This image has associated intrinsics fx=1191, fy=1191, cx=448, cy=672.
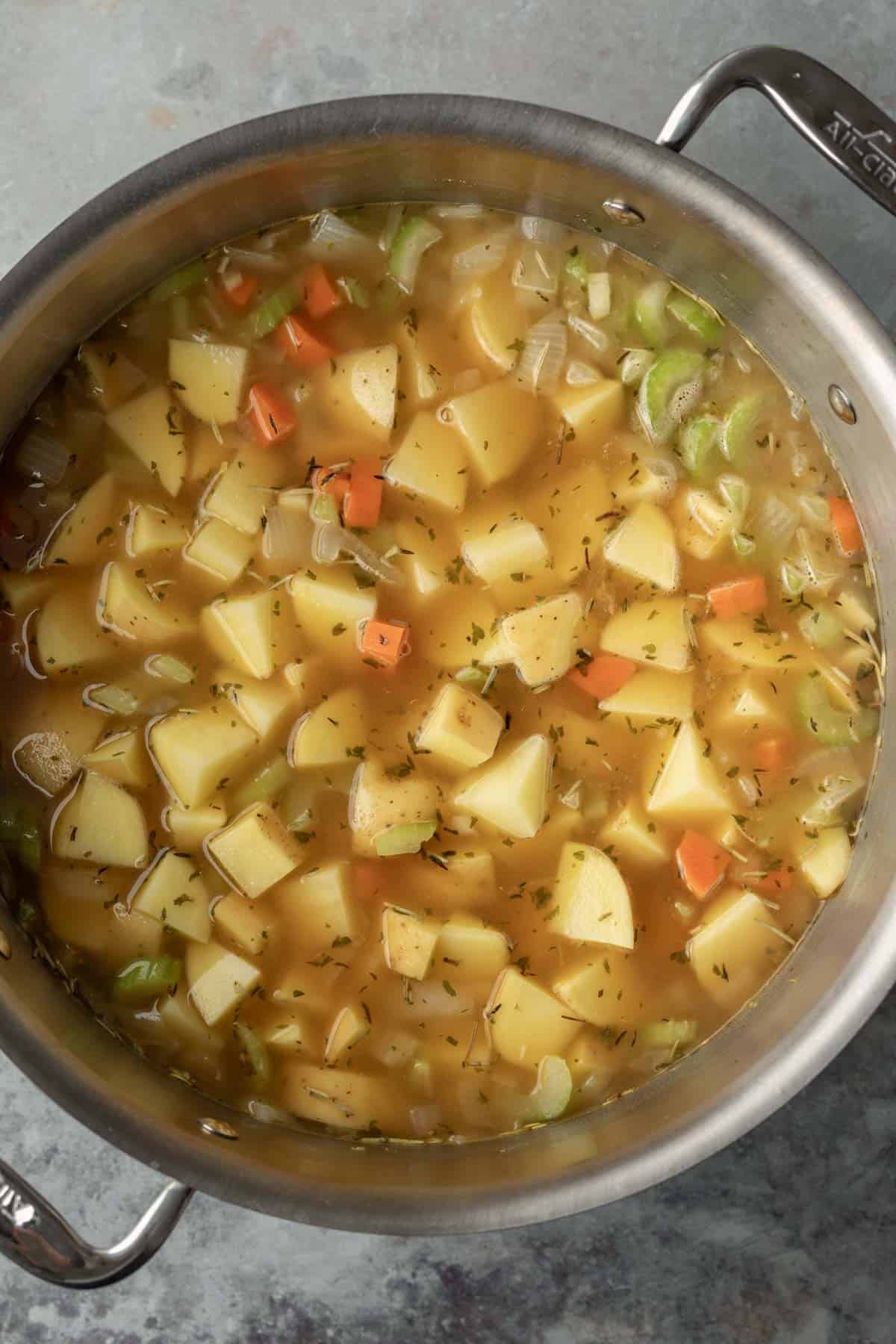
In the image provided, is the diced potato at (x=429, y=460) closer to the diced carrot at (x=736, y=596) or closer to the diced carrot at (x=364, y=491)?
the diced carrot at (x=364, y=491)

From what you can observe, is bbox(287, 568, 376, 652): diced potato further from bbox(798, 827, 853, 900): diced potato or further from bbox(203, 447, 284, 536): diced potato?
bbox(798, 827, 853, 900): diced potato

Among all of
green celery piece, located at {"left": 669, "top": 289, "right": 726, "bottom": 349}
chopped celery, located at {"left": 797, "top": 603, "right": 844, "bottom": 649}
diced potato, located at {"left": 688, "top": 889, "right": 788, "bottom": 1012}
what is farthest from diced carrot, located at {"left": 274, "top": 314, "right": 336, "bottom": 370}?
diced potato, located at {"left": 688, "top": 889, "right": 788, "bottom": 1012}

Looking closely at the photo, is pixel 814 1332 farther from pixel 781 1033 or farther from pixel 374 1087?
pixel 374 1087

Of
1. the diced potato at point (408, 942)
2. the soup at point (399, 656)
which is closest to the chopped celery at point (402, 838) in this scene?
the soup at point (399, 656)

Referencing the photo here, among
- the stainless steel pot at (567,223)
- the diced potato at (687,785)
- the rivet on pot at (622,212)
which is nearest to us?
the stainless steel pot at (567,223)

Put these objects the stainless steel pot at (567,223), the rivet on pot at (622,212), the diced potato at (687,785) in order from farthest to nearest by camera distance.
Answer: the diced potato at (687,785), the rivet on pot at (622,212), the stainless steel pot at (567,223)

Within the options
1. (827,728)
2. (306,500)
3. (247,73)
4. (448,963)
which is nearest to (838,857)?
(827,728)
